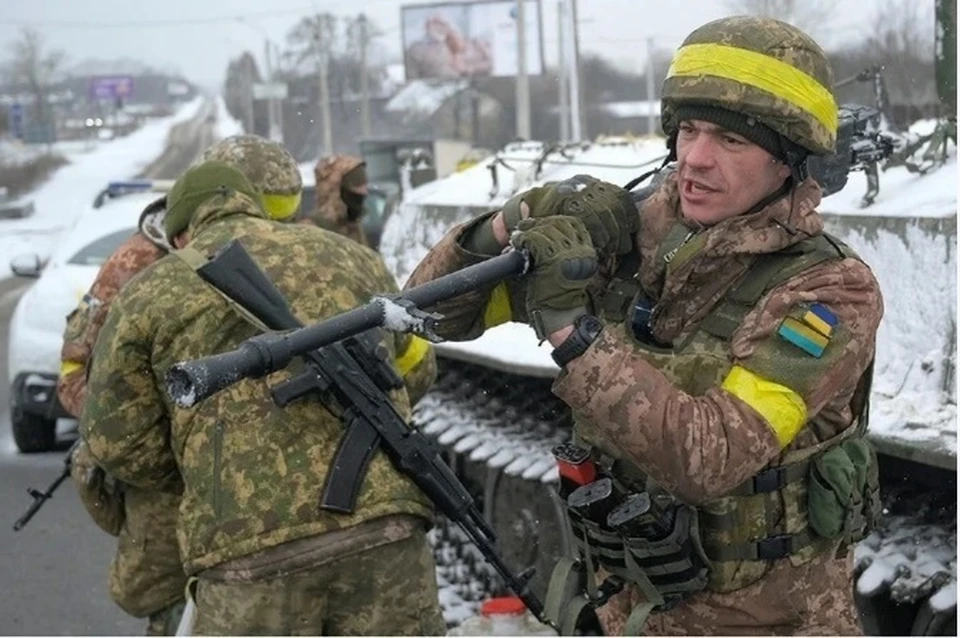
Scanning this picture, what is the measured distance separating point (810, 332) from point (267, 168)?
2.57m

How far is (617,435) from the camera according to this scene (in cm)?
211

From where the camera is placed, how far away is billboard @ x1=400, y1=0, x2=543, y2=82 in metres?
39.0

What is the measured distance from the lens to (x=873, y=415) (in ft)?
13.3

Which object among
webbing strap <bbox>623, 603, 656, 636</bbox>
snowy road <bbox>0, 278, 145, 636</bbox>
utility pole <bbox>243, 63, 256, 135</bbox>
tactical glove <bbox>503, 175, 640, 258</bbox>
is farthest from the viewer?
utility pole <bbox>243, 63, 256, 135</bbox>

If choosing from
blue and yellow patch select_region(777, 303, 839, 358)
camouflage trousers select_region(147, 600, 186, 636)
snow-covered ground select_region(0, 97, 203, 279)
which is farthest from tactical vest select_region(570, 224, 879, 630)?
snow-covered ground select_region(0, 97, 203, 279)

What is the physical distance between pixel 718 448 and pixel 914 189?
2.68 meters

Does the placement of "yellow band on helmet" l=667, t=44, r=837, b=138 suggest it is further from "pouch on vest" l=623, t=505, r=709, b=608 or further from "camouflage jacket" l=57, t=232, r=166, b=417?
"camouflage jacket" l=57, t=232, r=166, b=417

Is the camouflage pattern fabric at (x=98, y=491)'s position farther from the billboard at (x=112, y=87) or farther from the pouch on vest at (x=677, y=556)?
the billboard at (x=112, y=87)

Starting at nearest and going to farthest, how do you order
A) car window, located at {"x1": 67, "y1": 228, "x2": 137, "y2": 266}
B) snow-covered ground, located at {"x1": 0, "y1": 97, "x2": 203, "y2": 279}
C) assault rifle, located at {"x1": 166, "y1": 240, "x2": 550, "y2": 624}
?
1. assault rifle, located at {"x1": 166, "y1": 240, "x2": 550, "y2": 624}
2. car window, located at {"x1": 67, "y1": 228, "x2": 137, "y2": 266}
3. snow-covered ground, located at {"x1": 0, "y1": 97, "x2": 203, "y2": 279}

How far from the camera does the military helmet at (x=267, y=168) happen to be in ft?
14.3

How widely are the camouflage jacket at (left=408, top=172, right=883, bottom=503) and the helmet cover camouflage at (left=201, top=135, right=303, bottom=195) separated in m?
2.15

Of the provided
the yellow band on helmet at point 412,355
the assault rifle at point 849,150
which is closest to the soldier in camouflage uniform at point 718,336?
the assault rifle at point 849,150

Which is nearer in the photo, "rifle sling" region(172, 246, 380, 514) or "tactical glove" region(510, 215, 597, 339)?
"tactical glove" region(510, 215, 597, 339)

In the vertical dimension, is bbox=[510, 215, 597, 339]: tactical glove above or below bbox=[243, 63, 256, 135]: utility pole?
above
